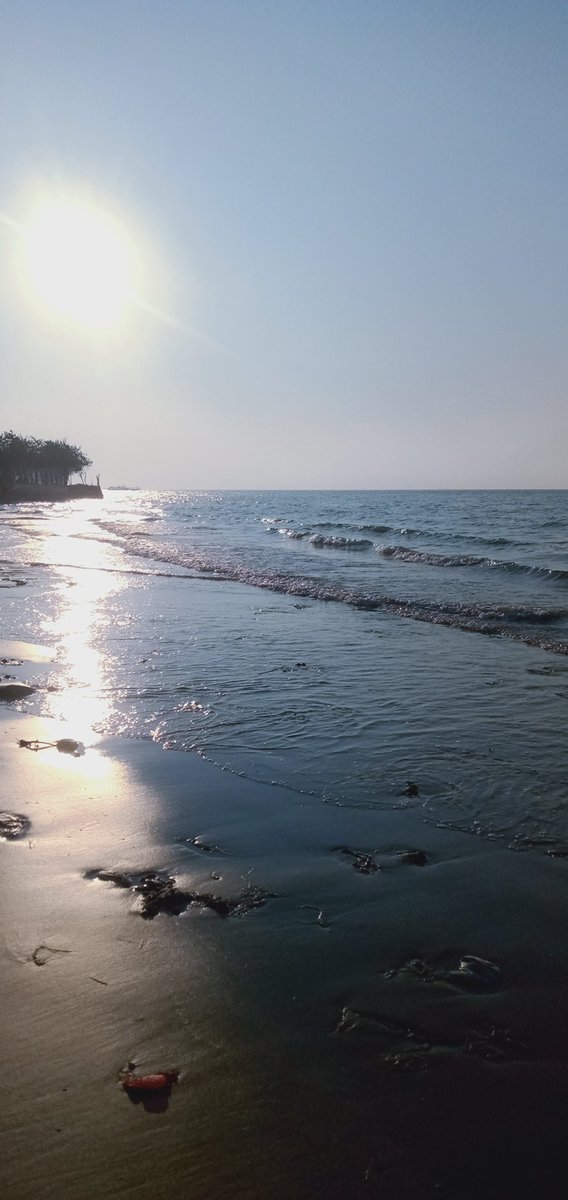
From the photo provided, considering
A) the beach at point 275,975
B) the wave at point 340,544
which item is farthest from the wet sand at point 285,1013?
the wave at point 340,544

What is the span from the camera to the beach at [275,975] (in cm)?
189

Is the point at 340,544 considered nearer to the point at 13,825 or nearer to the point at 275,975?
the point at 13,825

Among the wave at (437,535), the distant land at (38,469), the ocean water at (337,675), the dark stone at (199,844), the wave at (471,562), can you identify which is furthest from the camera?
the distant land at (38,469)

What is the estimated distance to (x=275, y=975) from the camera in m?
2.64

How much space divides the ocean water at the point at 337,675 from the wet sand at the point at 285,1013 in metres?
0.81

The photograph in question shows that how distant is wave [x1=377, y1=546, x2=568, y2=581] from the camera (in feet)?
60.3

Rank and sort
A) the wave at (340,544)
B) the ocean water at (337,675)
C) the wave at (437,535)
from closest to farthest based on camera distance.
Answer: the ocean water at (337,675) < the wave at (437,535) < the wave at (340,544)

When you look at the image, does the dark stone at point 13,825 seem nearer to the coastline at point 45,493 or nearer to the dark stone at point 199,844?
the dark stone at point 199,844

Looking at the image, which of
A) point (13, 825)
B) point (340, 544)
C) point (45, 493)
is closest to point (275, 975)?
point (13, 825)

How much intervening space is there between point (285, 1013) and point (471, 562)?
19133 mm

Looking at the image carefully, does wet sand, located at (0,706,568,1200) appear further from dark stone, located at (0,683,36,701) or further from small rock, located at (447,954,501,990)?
dark stone, located at (0,683,36,701)

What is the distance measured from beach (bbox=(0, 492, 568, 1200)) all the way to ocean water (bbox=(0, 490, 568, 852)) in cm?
7

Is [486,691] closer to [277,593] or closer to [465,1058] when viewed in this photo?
[465,1058]

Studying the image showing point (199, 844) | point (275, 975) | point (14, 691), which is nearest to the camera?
point (275, 975)
